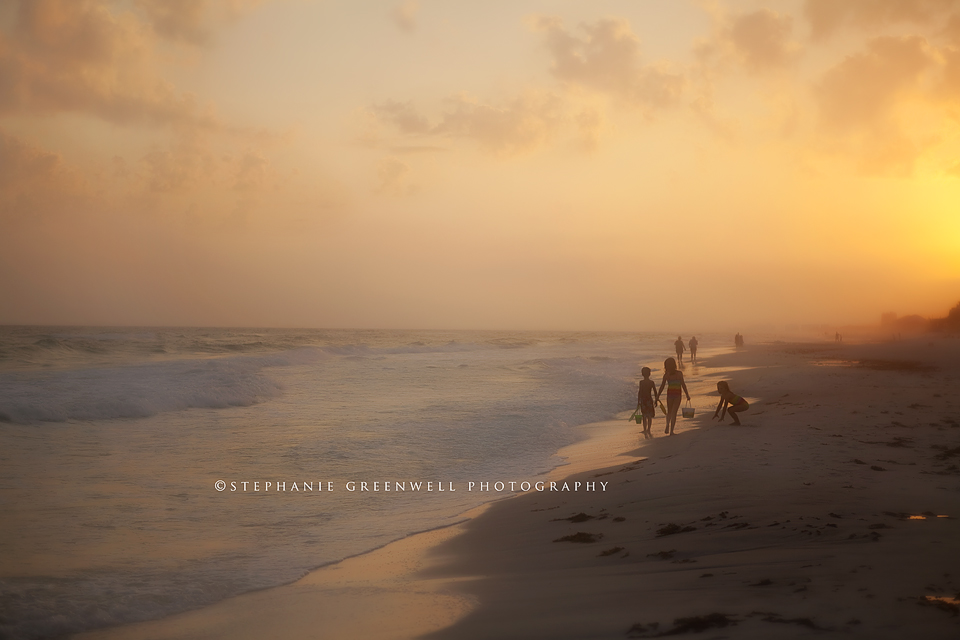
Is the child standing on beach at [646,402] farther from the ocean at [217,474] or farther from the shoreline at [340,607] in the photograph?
the shoreline at [340,607]

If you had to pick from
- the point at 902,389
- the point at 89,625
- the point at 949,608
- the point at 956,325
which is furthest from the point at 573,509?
the point at 956,325

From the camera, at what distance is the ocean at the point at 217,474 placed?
5.54m

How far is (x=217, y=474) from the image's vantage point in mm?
9820

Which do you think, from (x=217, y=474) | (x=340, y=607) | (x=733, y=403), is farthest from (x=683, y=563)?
(x=733, y=403)

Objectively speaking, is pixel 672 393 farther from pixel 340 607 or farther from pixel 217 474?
pixel 340 607

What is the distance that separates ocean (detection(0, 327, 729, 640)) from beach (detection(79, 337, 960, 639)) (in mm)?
654

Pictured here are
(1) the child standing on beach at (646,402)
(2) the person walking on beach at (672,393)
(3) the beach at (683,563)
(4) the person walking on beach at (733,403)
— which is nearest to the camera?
(3) the beach at (683,563)

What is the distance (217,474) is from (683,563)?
8102 millimetres

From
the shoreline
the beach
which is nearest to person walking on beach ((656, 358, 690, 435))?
the beach

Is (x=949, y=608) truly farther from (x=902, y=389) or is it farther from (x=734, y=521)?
(x=902, y=389)

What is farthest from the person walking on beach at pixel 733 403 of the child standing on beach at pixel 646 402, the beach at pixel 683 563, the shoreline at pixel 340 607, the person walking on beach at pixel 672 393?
the shoreline at pixel 340 607

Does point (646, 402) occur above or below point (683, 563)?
above

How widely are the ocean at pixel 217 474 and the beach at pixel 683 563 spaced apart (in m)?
0.65

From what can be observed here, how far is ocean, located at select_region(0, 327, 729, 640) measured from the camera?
554cm
